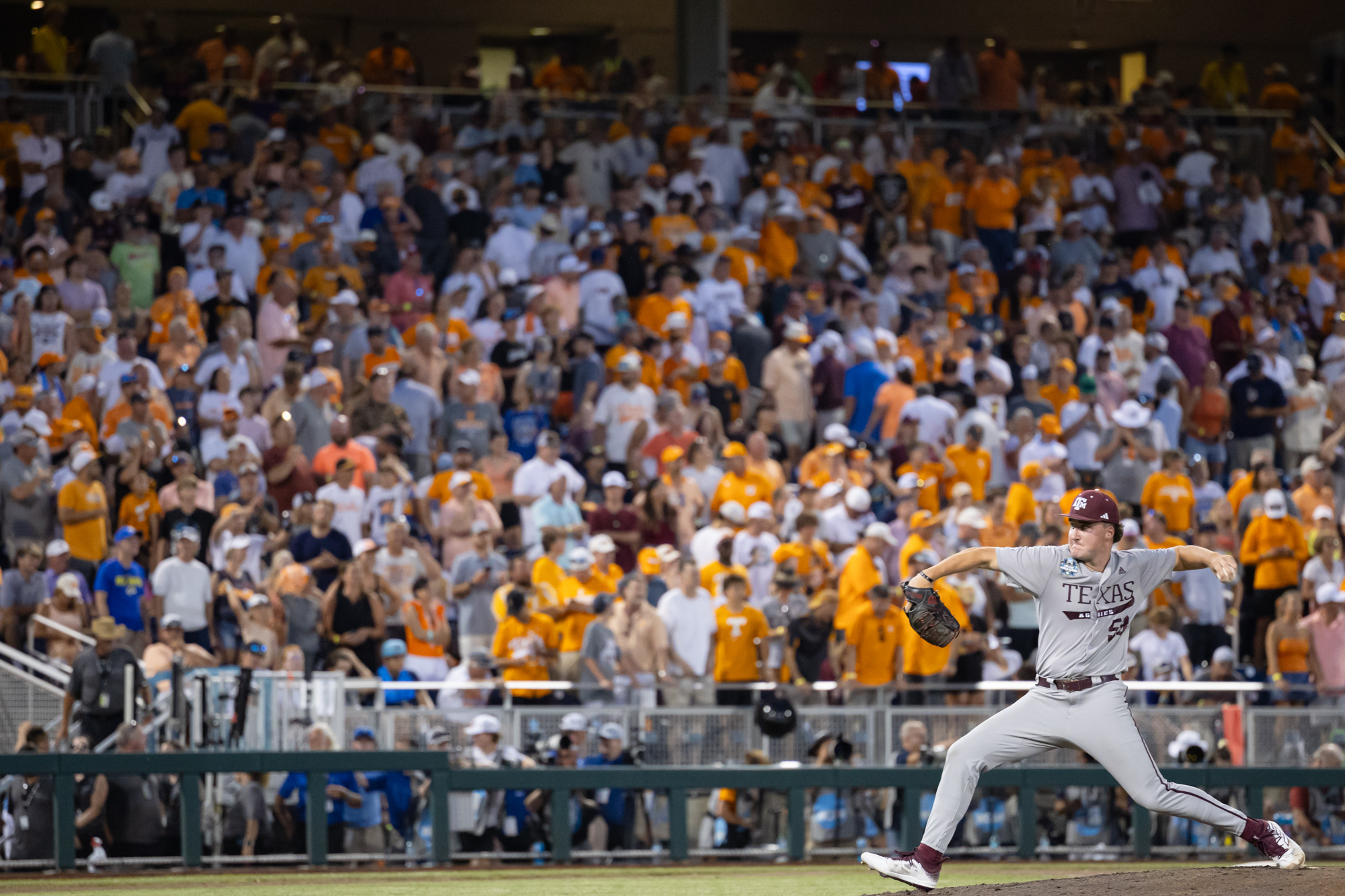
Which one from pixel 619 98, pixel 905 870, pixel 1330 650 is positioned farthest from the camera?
pixel 619 98

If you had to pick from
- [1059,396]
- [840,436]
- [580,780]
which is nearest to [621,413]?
[840,436]

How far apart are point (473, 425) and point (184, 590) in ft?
11.6

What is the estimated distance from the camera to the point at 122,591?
47.4 feet

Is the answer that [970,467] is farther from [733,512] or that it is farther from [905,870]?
[905,870]

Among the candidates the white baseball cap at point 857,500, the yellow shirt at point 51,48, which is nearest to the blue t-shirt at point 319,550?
the white baseball cap at point 857,500

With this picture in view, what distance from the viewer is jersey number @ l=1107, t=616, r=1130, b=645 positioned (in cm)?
821

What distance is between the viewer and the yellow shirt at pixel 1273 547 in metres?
16.4

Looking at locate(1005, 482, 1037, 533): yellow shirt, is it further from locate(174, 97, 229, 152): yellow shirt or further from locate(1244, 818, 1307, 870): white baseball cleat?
locate(174, 97, 229, 152): yellow shirt

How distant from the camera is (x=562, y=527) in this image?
50.7 ft

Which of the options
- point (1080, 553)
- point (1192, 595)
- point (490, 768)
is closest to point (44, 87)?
point (490, 768)

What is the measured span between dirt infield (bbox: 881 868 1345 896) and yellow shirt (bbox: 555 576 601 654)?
19.9ft

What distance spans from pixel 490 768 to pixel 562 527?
326cm

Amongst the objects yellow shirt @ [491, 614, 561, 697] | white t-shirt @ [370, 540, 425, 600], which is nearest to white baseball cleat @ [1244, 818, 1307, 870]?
yellow shirt @ [491, 614, 561, 697]

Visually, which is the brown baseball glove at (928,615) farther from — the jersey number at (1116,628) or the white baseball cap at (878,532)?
the white baseball cap at (878,532)
